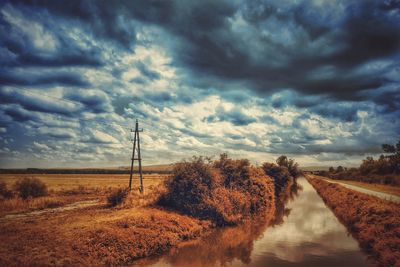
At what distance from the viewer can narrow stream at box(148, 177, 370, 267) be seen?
49.1ft

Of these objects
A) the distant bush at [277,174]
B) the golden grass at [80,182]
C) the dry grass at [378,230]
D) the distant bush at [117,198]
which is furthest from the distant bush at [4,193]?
the distant bush at [277,174]

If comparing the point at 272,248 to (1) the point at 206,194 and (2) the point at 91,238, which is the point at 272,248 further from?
(2) the point at 91,238

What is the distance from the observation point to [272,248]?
A: 58.1 ft

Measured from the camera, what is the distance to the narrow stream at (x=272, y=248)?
14977mm

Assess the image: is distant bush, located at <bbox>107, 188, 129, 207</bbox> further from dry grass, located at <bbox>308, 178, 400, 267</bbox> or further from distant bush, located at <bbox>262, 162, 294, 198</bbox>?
distant bush, located at <bbox>262, 162, 294, 198</bbox>

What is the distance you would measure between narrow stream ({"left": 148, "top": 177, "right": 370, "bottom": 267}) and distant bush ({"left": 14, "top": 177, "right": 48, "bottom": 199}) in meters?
22.0

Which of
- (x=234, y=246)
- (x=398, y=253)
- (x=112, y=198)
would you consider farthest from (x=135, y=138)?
(x=398, y=253)

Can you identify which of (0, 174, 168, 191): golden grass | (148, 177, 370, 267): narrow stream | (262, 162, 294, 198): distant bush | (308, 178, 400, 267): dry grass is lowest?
(148, 177, 370, 267): narrow stream

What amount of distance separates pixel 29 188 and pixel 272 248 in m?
26.8

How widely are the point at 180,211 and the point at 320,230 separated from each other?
1111 centimetres

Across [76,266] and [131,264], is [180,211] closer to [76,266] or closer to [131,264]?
[131,264]

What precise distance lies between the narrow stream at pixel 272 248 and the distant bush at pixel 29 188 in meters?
22.0

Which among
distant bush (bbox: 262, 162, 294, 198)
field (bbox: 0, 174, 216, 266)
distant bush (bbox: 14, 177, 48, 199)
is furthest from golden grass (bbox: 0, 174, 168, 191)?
distant bush (bbox: 262, 162, 294, 198)

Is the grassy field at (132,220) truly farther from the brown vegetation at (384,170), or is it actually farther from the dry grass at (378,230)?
the brown vegetation at (384,170)
